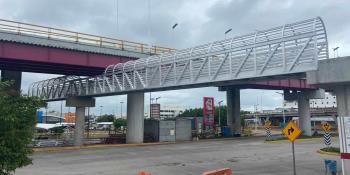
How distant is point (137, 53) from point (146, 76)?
9703 mm

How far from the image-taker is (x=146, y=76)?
102 feet

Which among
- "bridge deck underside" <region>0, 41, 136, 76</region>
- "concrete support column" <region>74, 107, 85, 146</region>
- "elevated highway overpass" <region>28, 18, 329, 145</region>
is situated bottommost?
"concrete support column" <region>74, 107, 85, 146</region>

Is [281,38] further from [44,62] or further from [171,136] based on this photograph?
[171,136]

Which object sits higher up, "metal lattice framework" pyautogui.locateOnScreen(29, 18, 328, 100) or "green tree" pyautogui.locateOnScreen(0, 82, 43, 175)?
"metal lattice framework" pyautogui.locateOnScreen(29, 18, 328, 100)

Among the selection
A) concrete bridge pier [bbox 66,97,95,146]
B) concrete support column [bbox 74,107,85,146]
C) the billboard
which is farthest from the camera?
the billboard

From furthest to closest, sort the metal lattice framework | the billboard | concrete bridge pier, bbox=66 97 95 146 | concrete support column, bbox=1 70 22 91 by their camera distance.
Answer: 1. the billboard
2. concrete bridge pier, bbox=66 97 95 146
3. concrete support column, bbox=1 70 22 91
4. the metal lattice framework

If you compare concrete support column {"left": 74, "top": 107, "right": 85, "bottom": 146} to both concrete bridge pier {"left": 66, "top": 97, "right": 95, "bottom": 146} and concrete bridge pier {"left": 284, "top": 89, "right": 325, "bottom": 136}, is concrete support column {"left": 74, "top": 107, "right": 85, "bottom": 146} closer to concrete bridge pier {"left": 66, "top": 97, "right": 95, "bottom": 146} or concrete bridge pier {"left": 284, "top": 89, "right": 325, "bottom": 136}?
concrete bridge pier {"left": 66, "top": 97, "right": 95, "bottom": 146}

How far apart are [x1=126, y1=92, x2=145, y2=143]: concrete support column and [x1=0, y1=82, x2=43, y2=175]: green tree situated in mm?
32114

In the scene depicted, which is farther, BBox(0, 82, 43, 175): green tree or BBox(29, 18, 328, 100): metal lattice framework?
BBox(29, 18, 328, 100): metal lattice framework

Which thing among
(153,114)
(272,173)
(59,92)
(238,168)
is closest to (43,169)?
(238,168)

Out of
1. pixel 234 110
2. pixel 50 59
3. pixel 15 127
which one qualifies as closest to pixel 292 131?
pixel 15 127

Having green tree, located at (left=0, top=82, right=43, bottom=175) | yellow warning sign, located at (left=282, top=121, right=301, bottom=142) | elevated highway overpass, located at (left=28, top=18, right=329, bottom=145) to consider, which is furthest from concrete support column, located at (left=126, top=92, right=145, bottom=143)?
green tree, located at (left=0, top=82, right=43, bottom=175)

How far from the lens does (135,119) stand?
42.7 metres

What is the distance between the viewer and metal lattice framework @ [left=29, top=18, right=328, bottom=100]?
1975 cm
